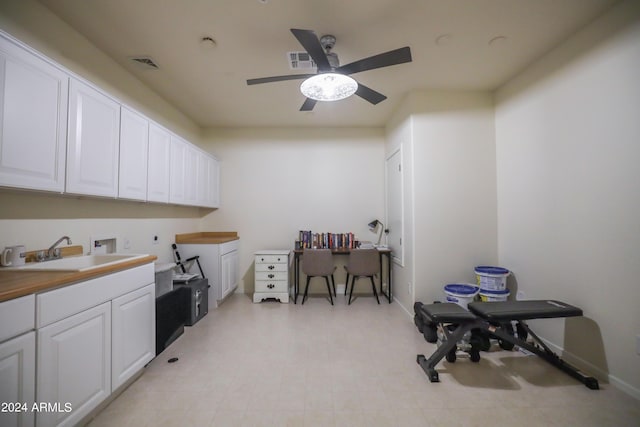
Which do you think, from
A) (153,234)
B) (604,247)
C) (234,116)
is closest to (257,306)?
(153,234)

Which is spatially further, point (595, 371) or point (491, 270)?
point (491, 270)

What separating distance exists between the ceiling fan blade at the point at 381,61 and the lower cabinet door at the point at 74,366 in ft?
7.59

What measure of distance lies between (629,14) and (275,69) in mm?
2735

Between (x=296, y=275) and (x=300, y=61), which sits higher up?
(x=300, y=61)

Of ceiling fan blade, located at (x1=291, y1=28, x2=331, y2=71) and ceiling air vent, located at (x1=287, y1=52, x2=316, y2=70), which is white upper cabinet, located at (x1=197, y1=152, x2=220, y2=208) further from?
ceiling fan blade, located at (x1=291, y1=28, x2=331, y2=71)

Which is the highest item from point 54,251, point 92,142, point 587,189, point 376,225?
point 92,142

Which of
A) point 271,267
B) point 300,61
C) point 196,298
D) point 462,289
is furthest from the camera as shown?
point 271,267

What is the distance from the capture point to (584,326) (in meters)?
2.03

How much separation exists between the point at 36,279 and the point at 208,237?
9.39 ft

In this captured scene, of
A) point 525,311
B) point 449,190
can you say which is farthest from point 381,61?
point 525,311

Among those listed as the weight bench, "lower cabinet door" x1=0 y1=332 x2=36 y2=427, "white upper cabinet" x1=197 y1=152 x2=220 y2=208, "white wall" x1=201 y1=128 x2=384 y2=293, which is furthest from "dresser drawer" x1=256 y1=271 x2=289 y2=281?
"lower cabinet door" x1=0 y1=332 x2=36 y2=427

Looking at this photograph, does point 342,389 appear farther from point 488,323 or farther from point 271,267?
point 271,267

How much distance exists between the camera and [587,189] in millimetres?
2021

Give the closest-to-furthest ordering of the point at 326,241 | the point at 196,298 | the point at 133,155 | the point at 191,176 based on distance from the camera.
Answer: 1. the point at 133,155
2. the point at 196,298
3. the point at 191,176
4. the point at 326,241
